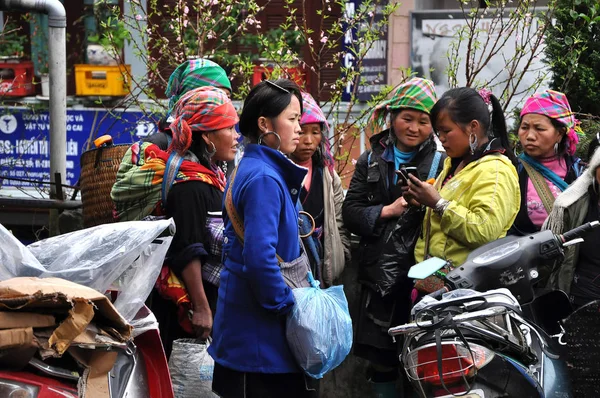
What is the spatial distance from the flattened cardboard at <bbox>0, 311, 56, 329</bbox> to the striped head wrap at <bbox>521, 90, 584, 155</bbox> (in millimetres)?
3003

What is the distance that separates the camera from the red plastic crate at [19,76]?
10833 millimetres

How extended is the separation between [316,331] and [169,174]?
48.0 inches

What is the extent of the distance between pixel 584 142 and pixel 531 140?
0.69 metres

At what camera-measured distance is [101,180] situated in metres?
4.98

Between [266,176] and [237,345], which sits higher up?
[266,176]

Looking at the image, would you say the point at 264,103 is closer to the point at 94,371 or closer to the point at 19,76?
the point at 94,371

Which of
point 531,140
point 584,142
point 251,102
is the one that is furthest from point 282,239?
point 584,142

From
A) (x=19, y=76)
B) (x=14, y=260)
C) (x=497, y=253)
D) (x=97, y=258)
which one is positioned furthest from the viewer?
(x=19, y=76)

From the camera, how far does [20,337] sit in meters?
3.03

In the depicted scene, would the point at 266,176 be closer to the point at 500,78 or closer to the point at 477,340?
the point at 477,340

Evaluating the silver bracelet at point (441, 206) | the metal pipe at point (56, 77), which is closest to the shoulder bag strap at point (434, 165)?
the silver bracelet at point (441, 206)

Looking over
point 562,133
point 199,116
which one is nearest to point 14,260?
point 199,116

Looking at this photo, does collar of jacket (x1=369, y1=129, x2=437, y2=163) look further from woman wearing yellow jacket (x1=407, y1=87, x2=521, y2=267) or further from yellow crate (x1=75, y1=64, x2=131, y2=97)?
yellow crate (x1=75, y1=64, x2=131, y2=97)

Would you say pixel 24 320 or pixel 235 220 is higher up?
pixel 235 220
